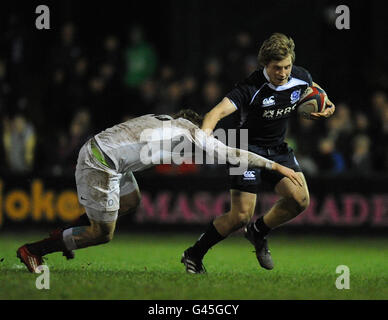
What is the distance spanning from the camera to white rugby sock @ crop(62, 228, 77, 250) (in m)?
7.79

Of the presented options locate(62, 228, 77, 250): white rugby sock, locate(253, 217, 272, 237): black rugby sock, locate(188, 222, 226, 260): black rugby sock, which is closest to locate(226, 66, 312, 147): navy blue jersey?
locate(253, 217, 272, 237): black rugby sock

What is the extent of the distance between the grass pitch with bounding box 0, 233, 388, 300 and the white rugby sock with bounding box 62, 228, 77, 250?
0.26 metres

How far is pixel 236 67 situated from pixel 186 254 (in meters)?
6.18

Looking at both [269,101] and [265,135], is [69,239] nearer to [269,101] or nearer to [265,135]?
[265,135]

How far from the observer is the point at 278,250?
11.1 metres

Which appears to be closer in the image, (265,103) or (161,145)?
(161,145)

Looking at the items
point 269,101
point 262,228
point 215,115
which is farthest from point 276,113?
point 262,228

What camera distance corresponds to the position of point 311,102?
816 centimetres

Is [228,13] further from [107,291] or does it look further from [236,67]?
[107,291]

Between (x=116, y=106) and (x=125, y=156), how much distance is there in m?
6.61

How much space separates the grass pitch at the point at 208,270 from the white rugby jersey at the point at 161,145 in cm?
105

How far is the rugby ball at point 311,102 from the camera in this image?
321 inches
